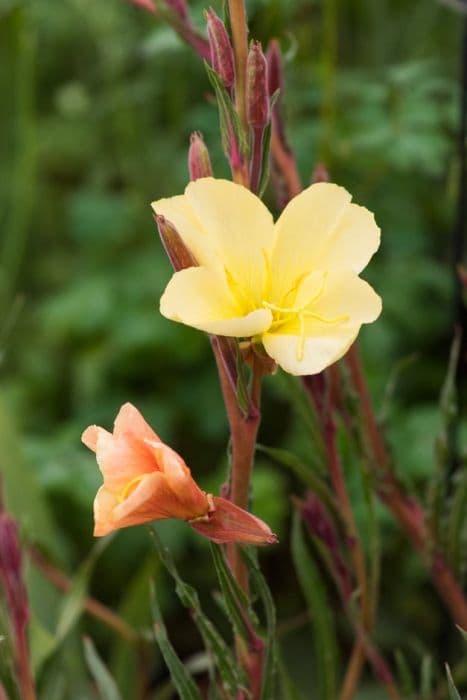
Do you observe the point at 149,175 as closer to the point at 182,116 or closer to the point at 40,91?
the point at 182,116

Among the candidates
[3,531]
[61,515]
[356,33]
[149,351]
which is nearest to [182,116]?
[356,33]

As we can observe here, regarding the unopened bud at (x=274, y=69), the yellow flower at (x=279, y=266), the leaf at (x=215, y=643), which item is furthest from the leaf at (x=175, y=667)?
the unopened bud at (x=274, y=69)

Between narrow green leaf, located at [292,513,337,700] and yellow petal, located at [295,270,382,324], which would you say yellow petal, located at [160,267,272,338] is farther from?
narrow green leaf, located at [292,513,337,700]

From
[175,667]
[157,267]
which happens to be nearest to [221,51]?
[175,667]

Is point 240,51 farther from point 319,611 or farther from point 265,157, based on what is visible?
point 319,611

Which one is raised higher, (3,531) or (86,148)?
(86,148)

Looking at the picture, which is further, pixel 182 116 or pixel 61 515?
pixel 182 116

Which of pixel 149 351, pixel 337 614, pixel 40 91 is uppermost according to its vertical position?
pixel 40 91

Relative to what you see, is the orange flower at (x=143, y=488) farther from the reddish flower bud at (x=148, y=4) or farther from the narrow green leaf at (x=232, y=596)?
the reddish flower bud at (x=148, y=4)
